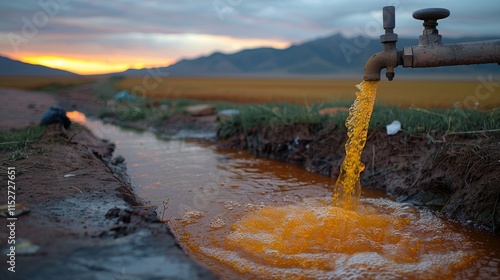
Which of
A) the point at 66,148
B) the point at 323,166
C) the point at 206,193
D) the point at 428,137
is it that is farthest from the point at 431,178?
the point at 66,148

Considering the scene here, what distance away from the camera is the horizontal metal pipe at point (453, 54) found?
3985 mm

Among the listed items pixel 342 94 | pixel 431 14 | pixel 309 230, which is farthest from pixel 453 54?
pixel 342 94

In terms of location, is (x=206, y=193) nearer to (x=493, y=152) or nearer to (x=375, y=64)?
(x=375, y=64)

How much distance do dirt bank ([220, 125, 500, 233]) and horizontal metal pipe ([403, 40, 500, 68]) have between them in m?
1.15

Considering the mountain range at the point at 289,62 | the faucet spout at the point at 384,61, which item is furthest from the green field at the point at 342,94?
the mountain range at the point at 289,62

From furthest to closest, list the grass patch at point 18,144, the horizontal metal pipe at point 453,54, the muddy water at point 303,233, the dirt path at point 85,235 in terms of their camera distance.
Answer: the grass patch at point 18,144 → the horizontal metal pipe at point 453,54 → the muddy water at point 303,233 → the dirt path at point 85,235

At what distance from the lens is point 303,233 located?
4.00 m

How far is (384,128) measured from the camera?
6320mm

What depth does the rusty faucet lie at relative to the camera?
13.2 feet

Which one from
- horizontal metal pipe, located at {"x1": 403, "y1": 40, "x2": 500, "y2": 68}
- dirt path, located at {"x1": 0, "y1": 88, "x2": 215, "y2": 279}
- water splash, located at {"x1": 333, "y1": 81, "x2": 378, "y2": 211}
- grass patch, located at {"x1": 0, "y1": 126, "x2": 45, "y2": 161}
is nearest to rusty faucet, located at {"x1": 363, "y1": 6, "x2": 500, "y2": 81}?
horizontal metal pipe, located at {"x1": 403, "y1": 40, "x2": 500, "y2": 68}

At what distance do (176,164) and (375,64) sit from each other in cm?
406

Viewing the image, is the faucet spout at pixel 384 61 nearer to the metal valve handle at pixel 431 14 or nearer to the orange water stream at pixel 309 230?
the orange water stream at pixel 309 230

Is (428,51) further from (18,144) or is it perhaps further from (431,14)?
(18,144)

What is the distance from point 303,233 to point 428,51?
2.04 metres
